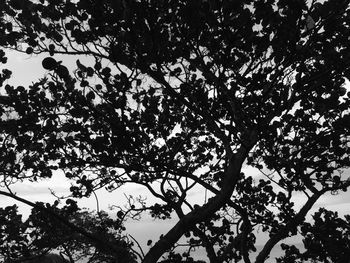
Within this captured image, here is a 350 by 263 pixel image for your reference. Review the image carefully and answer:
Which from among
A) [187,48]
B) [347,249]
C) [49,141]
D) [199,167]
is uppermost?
[199,167]

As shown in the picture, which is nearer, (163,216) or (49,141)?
(49,141)

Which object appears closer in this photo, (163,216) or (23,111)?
(23,111)

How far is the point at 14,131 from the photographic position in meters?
6.63

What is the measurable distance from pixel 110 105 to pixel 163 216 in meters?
5.07

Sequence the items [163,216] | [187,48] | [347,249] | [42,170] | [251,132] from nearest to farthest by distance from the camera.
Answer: [251,132]
[187,48]
[42,170]
[347,249]
[163,216]

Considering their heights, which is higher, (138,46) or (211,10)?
(211,10)

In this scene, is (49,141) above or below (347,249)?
below

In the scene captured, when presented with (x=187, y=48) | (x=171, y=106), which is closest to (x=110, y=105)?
(x=187, y=48)

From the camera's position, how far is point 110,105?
5441 mm

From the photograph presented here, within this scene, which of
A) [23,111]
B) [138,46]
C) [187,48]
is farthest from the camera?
[23,111]

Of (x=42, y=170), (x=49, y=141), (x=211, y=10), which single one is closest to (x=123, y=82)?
(x=211, y=10)

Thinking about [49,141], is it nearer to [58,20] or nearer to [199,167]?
[58,20]

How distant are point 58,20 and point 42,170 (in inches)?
144

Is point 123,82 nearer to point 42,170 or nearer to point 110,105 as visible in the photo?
point 110,105
